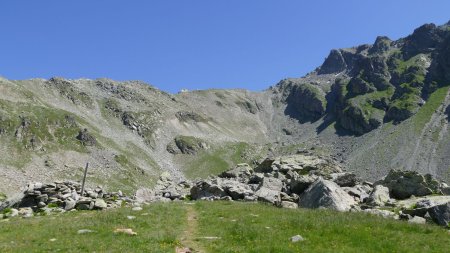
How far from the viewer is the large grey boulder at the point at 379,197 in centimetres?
4244

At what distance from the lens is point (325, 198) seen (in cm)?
3938

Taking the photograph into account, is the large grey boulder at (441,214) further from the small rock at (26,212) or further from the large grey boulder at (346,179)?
the small rock at (26,212)

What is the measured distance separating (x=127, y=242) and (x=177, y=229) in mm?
5496

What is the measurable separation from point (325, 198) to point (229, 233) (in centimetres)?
1555

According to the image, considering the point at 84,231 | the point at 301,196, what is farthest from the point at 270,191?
the point at 84,231

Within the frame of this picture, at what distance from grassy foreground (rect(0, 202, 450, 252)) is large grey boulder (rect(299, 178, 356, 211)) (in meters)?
5.54

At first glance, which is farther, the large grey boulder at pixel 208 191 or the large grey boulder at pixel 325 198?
the large grey boulder at pixel 208 191

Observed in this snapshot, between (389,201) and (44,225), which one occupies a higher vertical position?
(389,201)

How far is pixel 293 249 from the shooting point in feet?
72.1

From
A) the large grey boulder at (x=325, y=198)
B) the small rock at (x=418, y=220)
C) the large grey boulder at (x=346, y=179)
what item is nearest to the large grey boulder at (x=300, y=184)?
the large grey boulder at (x=325, y=198)

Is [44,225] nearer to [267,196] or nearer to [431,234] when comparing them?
[267,196]

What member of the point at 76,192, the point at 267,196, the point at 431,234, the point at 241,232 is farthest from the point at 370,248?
the point at 76,192

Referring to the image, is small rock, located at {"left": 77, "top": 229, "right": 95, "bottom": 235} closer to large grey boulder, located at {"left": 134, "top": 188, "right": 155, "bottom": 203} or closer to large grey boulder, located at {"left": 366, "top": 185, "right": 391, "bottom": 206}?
large grey boulder, located at {"left": 134, "top": 188, "right": 155, "bottom": 203}

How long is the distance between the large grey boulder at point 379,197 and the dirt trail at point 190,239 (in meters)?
18.5
